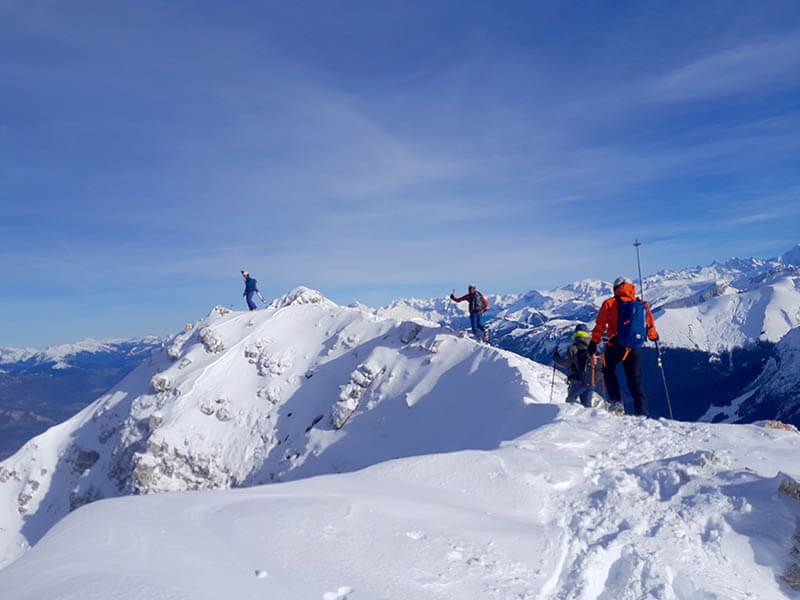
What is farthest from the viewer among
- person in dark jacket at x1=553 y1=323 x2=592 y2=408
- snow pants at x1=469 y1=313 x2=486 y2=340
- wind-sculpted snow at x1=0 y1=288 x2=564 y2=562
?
wind-sculpted snow at x1=0 y1=288 x2=564 y2=562

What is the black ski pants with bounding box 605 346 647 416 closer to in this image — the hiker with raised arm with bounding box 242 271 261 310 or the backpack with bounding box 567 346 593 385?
the backpack with bounding box 567 346 593 385

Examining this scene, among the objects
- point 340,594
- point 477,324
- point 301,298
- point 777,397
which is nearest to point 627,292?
point 340,594

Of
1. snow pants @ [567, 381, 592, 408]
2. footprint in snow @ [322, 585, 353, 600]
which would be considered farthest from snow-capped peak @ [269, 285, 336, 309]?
footprint in snow @ [322, 585, 353, 600]

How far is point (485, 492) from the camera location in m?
9.44

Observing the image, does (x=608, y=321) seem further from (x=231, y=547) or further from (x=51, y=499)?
(x=51, y=499)

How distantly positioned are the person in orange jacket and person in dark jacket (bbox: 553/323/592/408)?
326cm

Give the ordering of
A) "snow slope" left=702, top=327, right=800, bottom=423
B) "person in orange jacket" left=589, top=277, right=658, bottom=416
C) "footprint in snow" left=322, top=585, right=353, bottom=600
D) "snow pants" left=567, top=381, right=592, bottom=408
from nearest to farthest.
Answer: "footprint in snow" left=322, top=585, right=353, bottom=600
"person in orange jacket" left=589, top=277, right=658, bottom=416
"snow pants" left=567, top=381, right=592, bottom=408
"snow slope" left=702, top=327, right=800, bottom=423

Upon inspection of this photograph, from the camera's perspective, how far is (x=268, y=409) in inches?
1757

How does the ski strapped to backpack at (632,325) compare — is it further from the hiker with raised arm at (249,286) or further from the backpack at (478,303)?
the hiker with raised arm at (249,286)

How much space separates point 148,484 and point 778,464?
44375 millimetres

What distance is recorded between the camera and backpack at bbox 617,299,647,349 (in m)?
14.0

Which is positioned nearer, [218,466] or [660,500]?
[660,500]

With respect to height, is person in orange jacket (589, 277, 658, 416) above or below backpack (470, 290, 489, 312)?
below

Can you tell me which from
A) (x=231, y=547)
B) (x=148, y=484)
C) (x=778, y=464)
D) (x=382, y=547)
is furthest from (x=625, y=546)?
(x=148, y=484)
